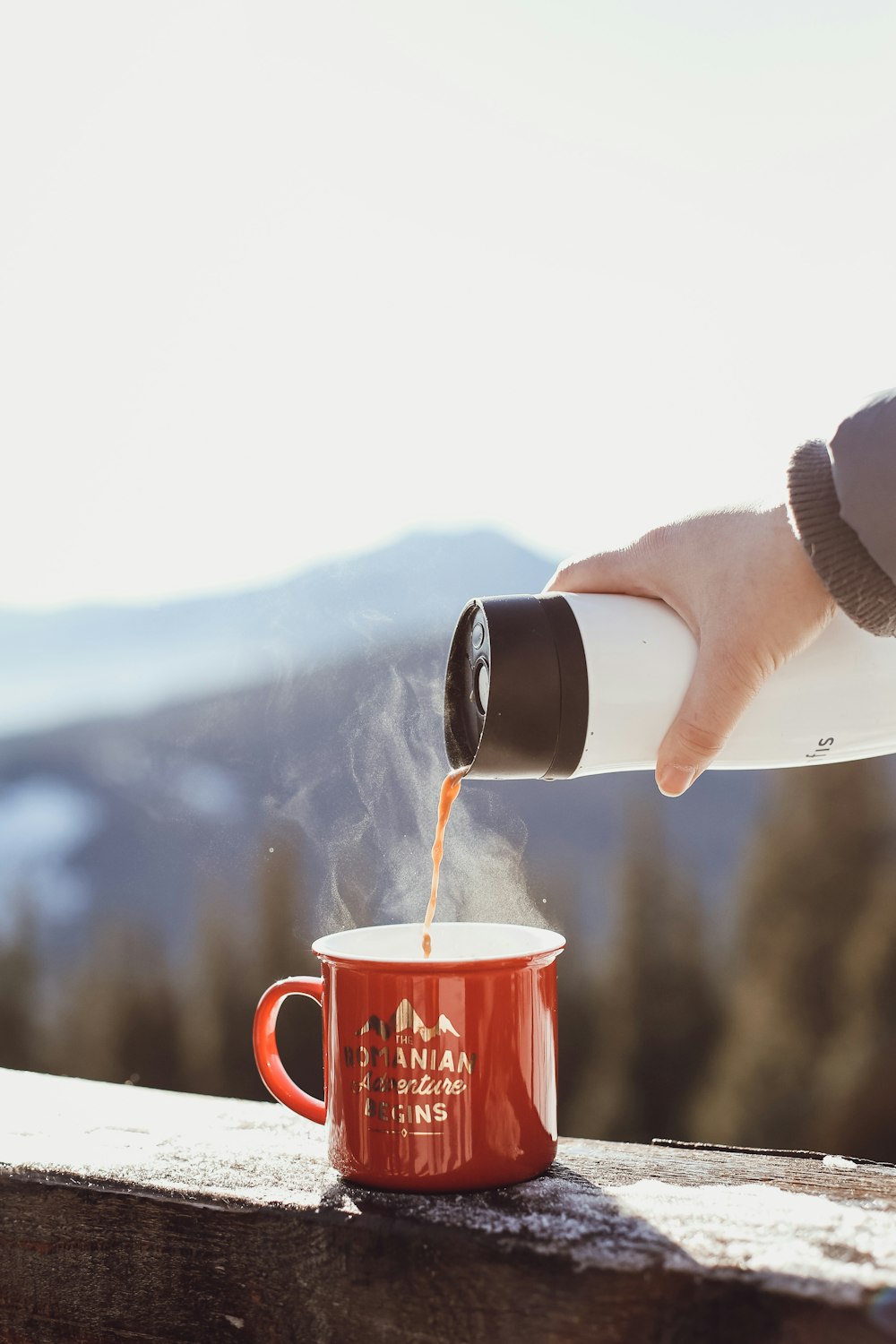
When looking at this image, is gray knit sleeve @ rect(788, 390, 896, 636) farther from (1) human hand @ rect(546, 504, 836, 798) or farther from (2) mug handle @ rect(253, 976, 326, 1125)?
(2) mug handle @ rect(253, 976, 326, 1125)

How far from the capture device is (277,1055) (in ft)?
2.19

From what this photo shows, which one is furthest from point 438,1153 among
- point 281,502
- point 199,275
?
point 199,275

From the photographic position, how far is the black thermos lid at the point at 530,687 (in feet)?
2.10

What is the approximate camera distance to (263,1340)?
21.4 inches

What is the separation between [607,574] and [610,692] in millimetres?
103

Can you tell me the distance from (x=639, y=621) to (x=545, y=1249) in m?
0.37

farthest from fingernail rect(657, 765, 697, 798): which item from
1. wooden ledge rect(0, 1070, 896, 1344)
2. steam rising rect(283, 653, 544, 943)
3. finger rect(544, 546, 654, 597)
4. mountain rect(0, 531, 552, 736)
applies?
mountain rect(0, 531, 552, 736)

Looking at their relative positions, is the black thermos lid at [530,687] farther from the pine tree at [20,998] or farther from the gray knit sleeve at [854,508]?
the pine tree at [20,998]

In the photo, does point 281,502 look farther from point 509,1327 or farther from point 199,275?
point 509,1327

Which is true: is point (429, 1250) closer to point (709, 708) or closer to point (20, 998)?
point (709, 708)

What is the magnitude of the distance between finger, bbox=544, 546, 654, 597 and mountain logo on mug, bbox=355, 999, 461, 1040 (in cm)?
32

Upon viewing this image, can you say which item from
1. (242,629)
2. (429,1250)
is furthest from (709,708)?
(242,629)

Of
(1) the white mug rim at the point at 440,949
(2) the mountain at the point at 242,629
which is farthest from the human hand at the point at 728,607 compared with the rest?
(2) the mountain at the point at 242,629

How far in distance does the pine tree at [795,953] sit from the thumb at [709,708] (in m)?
0.98
